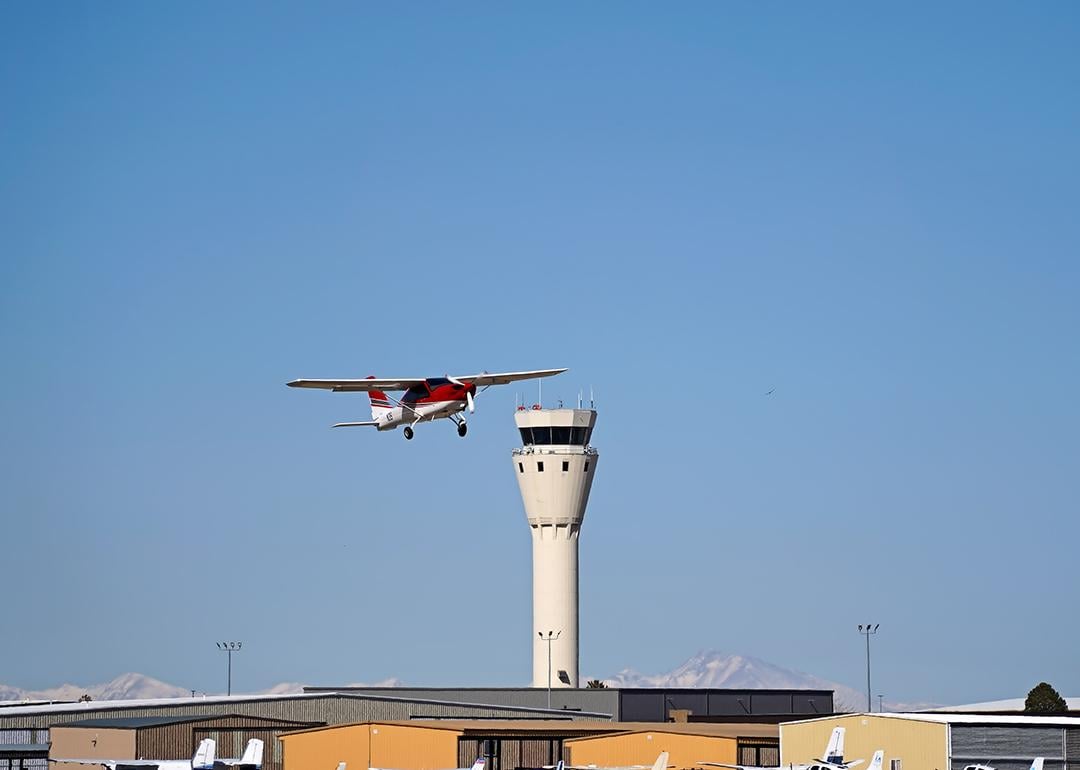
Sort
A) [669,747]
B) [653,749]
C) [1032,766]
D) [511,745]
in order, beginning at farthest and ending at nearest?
1. [511,745]
2. [669,747]
3. [653,749]
4. [1032,766]

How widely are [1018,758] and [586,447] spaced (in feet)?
356

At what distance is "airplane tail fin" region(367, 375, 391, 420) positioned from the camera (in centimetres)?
8562

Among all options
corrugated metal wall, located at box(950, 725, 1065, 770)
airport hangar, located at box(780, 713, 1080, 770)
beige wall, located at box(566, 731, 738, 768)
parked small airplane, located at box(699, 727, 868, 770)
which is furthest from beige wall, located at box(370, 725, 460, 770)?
corrugated metal wall, located at box(950, 725, 1065, 770)

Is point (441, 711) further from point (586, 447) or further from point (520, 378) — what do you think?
point (586, 447)

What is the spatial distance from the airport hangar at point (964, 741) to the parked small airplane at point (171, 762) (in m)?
25.4

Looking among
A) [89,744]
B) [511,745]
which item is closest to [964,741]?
[511,745]

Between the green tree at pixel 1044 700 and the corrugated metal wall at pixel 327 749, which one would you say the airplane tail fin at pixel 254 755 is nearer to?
the corrugated metal wall at pixel 327 749

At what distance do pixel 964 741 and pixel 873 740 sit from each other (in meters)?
4.62

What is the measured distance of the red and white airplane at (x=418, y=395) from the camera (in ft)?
269

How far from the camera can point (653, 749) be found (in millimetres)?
77812

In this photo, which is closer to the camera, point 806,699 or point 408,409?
point 408,409

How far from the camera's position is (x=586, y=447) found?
17338 cm

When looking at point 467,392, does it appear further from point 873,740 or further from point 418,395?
point 873,740

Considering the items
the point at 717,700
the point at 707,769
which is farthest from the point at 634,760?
the point at 717,700
